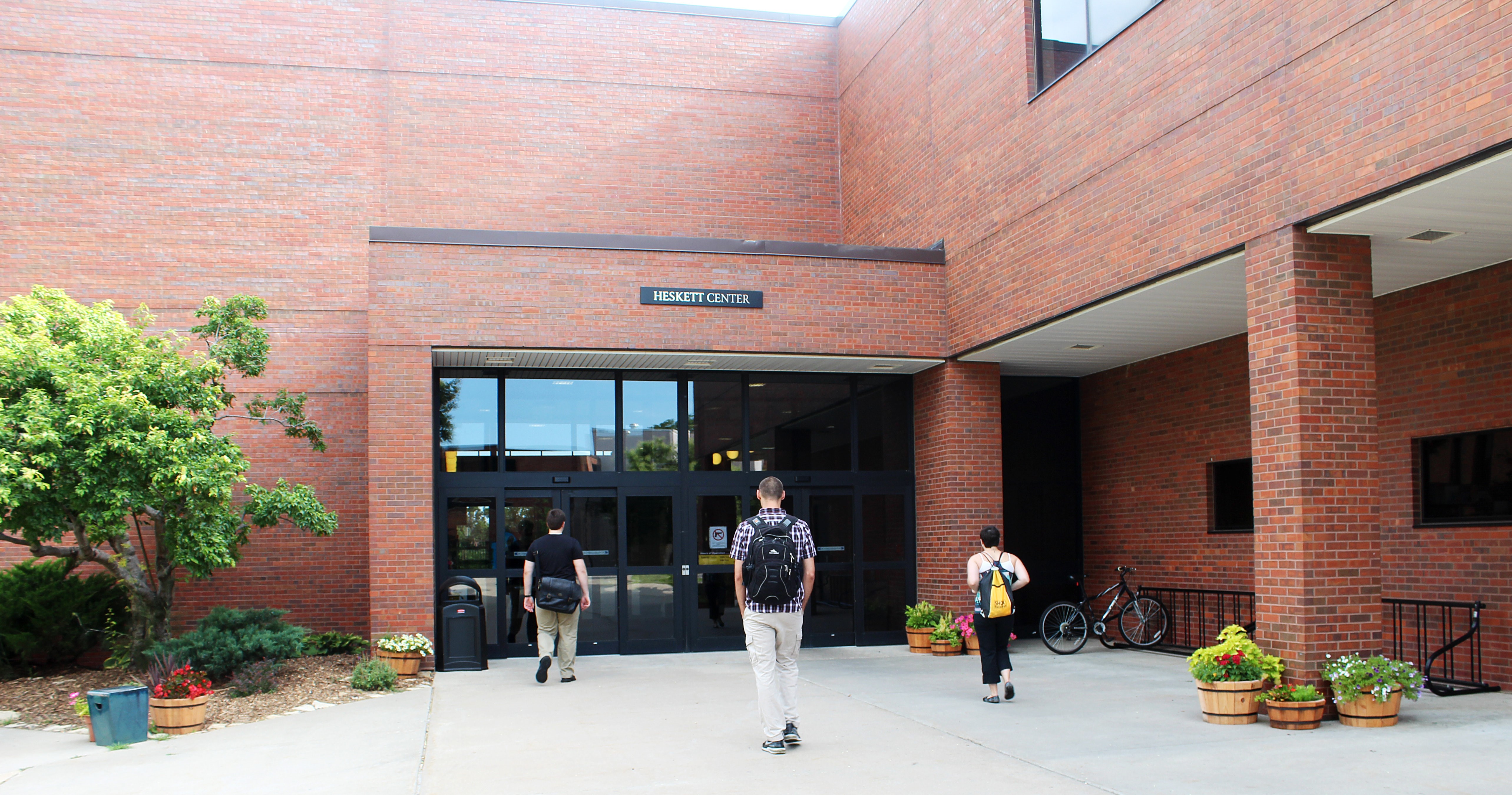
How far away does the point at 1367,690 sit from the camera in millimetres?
7816

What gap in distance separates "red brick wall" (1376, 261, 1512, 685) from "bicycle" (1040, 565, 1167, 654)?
3385 mm

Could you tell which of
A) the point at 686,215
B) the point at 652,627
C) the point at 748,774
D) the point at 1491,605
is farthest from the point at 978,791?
the point at 686,215

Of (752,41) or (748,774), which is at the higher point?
(752,41)

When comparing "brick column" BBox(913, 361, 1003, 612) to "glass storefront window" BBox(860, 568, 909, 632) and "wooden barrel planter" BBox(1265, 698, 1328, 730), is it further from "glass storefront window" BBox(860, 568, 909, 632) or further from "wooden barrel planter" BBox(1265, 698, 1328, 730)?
"wooden barrel planter" BBox(1265, 698, 1328, 730)

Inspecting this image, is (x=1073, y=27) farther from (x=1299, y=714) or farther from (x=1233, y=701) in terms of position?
(x=1299, y=714)

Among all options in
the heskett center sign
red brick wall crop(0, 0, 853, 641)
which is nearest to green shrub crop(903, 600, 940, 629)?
red brick wall crop(0, 0, 853, 641)

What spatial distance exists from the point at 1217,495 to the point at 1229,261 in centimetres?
502

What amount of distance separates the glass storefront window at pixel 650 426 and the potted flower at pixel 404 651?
3408 mm

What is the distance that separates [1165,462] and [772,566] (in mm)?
8510

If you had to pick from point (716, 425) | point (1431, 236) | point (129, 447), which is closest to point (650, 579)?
point (716, 425)

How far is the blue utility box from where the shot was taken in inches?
331

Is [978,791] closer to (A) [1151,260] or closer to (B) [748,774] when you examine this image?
(B) [748,774]

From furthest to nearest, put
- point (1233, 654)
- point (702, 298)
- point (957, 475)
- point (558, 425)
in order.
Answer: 1. point (558, 425)
2. point (957, 475)
3. point (702, 298)
4. point (1233, 654)

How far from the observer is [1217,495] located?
1336 cm
